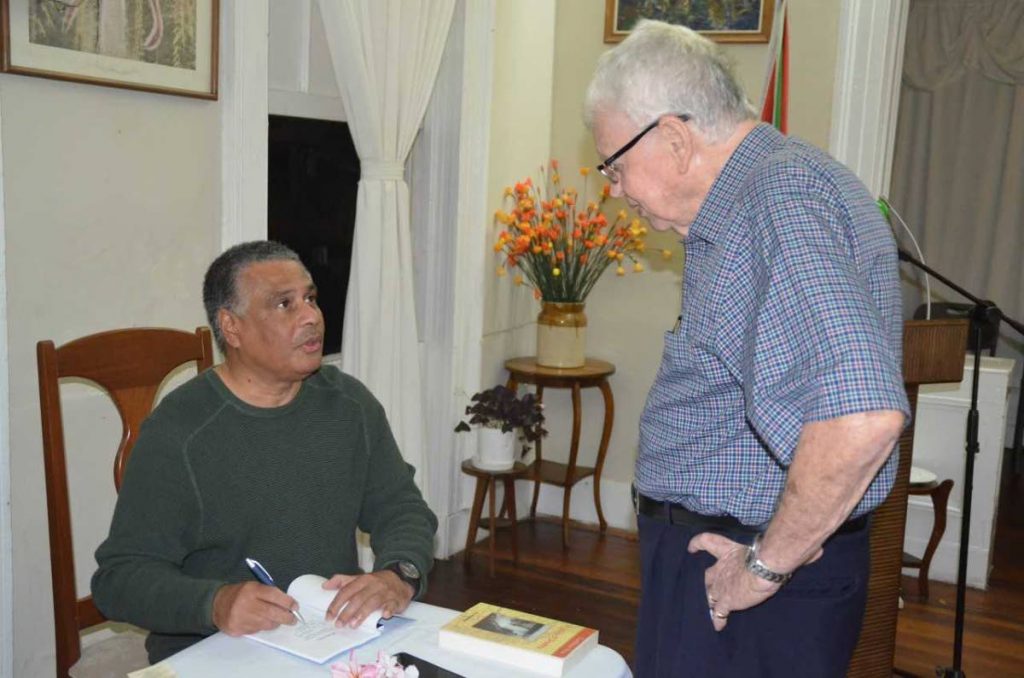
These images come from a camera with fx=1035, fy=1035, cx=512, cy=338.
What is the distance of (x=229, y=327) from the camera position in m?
1.90

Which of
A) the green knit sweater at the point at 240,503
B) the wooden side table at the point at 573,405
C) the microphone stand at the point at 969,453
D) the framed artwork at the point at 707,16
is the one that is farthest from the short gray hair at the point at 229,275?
the framed artwork at the point at 707,16

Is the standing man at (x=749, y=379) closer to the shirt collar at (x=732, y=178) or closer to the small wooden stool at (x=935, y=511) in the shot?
the shirt collar at (x=732, y=178)

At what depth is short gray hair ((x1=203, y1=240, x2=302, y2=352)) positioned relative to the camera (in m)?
1.92

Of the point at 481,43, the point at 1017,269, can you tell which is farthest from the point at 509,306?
the point at 1017,269

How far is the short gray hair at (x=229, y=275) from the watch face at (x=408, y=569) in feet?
1.73

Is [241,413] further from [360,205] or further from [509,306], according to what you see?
[509,306]

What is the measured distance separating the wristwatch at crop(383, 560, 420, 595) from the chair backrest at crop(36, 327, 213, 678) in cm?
58

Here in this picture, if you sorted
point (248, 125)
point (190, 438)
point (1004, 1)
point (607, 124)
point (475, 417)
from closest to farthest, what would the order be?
point (607, 124) < point (190, 438) < point (248, 125) < point (475, 417) < point (1004, 1)

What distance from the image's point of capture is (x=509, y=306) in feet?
14.4

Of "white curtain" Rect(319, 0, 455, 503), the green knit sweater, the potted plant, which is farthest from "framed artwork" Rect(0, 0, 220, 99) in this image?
the potted plant

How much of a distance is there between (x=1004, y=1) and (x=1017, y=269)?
1645 mm

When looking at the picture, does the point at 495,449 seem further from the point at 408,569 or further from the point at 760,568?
the point at 760,568

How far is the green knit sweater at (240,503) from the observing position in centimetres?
165

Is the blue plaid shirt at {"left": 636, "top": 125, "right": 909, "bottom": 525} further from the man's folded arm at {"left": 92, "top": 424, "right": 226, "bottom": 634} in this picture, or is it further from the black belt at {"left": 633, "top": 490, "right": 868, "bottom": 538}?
the man's folded arm at {"left": 92, "top": 424, "right": 226, "bottom": 634}
